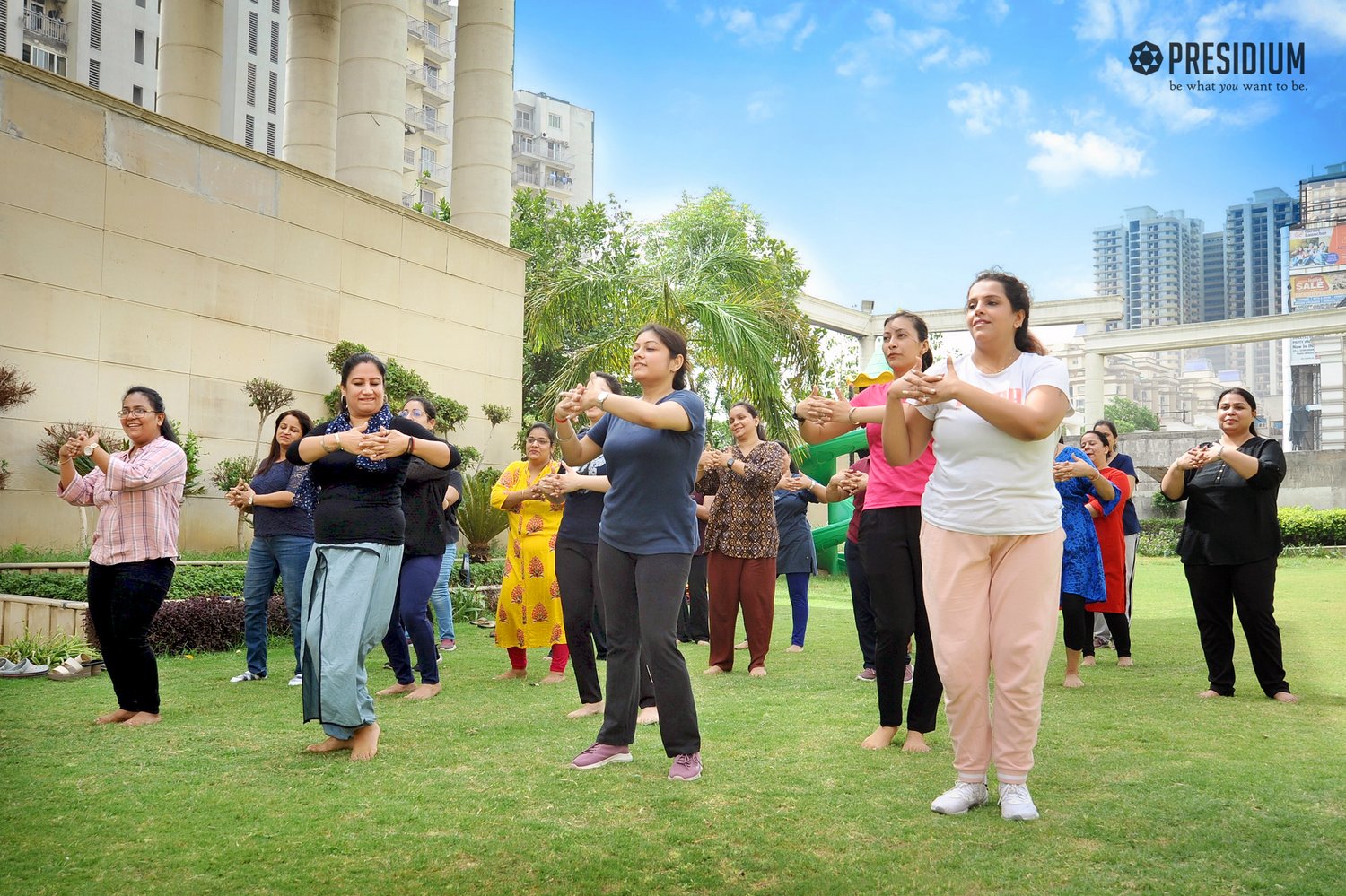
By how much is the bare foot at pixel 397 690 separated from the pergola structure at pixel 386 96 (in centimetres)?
1207

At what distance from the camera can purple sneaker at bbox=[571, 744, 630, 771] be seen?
190 inches

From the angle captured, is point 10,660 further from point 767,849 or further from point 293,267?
point 293,267

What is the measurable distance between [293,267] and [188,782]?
11.9 metres

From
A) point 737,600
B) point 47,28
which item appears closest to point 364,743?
point 737,600

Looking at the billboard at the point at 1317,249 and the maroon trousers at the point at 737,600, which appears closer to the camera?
the maroon trousers at the point at 737,600

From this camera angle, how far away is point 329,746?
518 centimetres

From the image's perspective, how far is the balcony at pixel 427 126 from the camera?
62.4m

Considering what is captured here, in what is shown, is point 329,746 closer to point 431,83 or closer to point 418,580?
point 418,580

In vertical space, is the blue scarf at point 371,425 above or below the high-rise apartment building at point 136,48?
below

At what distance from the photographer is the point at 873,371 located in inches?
215

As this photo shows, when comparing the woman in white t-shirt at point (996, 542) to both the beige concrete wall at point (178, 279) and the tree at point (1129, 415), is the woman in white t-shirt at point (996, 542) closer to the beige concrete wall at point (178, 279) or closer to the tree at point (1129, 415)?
the beige concrete wall at point (178, 279)

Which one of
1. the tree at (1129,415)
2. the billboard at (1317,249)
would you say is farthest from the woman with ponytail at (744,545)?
the tree at (1129,415)

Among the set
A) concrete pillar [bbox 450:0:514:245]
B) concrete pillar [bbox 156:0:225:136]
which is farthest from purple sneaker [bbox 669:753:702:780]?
concrete pillar [bbox 450:0:514:245]

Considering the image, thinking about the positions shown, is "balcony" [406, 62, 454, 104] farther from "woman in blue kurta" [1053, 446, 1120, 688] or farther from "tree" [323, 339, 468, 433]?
"woman in blue kurta" [1053, 446, 1120, 688]
